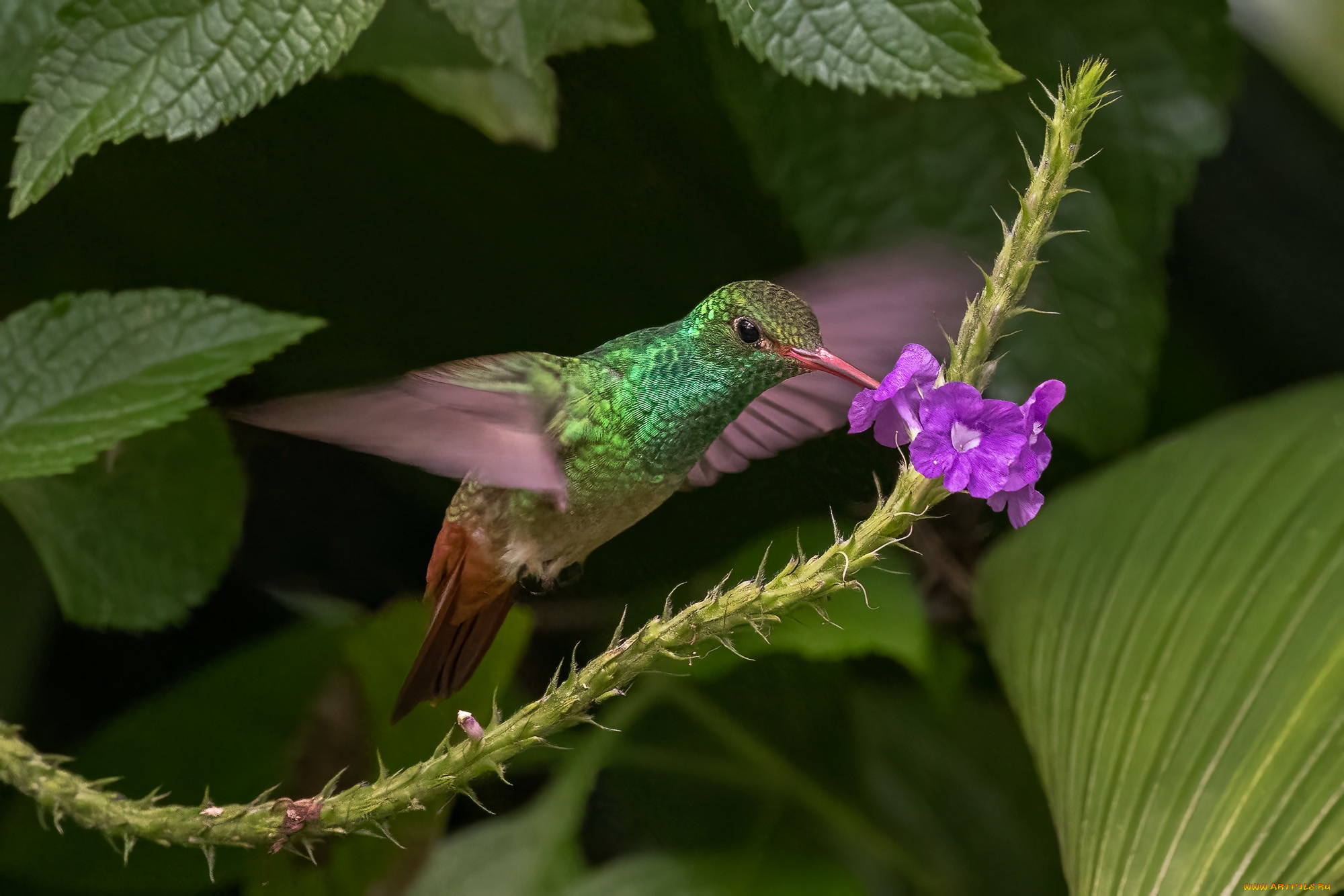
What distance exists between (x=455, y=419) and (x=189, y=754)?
51cm

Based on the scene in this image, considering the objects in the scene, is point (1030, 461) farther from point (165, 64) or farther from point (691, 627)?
point (165, 64)

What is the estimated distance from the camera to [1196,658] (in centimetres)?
55

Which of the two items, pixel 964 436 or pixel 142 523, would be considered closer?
pixel 964 436

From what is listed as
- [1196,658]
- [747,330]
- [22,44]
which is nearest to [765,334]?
[747,330]

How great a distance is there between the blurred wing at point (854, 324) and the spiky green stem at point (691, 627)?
120 mm

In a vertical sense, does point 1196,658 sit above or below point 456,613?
above

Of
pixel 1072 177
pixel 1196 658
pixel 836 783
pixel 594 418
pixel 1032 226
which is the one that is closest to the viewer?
pixel 1032 226

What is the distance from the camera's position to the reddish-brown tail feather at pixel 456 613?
49 centimetres

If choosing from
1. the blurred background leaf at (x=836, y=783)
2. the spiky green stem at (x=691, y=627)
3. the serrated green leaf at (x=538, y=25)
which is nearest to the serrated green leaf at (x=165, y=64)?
the serrated green leaf at (x=538, y=25)

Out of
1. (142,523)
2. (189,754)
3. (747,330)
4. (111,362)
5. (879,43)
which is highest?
(879,43)

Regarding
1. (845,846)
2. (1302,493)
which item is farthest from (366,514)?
(1302,493)

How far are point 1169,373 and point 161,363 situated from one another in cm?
79

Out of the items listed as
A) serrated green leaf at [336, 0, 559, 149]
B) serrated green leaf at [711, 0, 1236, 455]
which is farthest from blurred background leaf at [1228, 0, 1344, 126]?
serrated green leaf at [336, 0, 559, 149]

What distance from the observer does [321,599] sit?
71 centimetres
